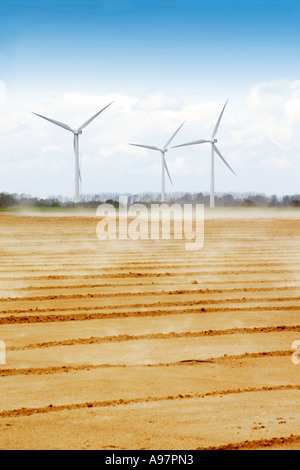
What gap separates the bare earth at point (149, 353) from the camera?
4.03 m

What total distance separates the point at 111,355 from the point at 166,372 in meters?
0.68

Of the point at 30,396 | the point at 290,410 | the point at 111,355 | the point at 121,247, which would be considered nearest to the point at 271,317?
the point at 111,355

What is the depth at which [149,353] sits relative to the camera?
578 centimetres

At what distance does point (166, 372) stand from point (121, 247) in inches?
337

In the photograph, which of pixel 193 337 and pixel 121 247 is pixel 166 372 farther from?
pixel 121 247

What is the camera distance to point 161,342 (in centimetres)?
616

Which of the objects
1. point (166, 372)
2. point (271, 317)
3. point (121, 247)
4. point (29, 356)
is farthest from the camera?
point (121, 247)

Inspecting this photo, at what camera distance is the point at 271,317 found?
23.9ft

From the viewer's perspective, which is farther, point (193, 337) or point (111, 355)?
point (193, 337)

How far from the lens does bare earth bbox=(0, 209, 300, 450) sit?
403 cm

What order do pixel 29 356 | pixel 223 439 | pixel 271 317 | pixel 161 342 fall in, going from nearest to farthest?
pixel 223 439 → pixel 29 356 → pixel 161 342 → pixel 271 317
